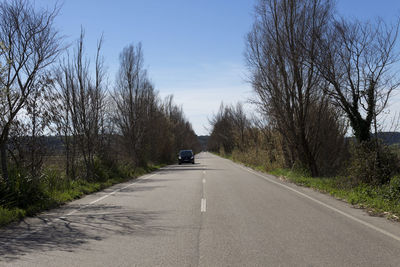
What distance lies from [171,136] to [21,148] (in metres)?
36.7

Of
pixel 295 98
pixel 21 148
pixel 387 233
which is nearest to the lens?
pixel 387 233

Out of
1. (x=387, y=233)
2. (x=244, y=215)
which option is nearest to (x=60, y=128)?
(x=244, y=215)

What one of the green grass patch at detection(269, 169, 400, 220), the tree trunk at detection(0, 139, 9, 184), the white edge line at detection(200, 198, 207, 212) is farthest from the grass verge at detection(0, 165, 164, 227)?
the green grass patch at detection(269, 169, 400, 220)

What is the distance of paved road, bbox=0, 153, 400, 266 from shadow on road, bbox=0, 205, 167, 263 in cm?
2

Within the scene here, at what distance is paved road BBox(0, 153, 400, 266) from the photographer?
5207 mm

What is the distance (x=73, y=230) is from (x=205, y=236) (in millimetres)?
2692

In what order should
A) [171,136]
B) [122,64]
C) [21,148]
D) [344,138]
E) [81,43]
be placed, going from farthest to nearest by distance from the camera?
[171,136] → [122,64] → [344,138] → [81,43] → [21,148]

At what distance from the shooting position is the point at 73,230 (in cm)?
731

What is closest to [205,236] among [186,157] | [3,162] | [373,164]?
[3,162]

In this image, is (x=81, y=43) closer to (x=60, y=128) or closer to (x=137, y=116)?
(x=60, y=128)

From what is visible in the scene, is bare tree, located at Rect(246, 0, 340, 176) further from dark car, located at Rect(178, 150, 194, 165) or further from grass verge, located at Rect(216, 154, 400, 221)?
dark car, located at Rect(178, 150, 194, 165)

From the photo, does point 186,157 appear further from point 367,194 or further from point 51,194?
point 367,194

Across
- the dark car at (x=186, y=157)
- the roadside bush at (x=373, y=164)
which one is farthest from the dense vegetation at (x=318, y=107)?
the dark car at (x=186, y=157)

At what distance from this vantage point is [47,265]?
16.7 ft
